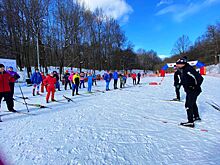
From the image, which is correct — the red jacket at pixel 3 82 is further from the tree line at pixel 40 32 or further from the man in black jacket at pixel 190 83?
the tree line at pixel 40 32

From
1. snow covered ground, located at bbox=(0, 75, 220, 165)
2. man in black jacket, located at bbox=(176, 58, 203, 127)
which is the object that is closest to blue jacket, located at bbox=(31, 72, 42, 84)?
snow covered ground, located at bbox=(0, 75, 220, 165)

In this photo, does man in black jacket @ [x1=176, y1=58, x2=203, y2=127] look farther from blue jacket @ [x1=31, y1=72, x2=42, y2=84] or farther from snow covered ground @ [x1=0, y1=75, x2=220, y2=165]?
blue jacket @ [x1=31, y1=72, x2=42, y2=84]

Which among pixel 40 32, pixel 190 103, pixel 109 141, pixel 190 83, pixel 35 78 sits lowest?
pixel 109 141

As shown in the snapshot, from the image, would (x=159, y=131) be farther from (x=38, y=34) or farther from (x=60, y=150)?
(x=38, y=34)

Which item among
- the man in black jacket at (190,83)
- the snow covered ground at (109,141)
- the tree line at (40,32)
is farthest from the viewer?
the tree line at (40,32)

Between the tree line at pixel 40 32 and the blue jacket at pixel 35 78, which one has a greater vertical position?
the tree line at pixel 40 32

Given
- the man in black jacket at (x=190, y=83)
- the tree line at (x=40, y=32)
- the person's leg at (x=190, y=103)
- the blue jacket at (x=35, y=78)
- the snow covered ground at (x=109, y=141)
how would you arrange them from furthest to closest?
→ the tree line at (x=40, y=32) < the blue jacket at (x=35, y=78) < the person's leg at (x=190, y=103) < the man in black jacket at (x=190, y=83) < the snow covered ground at (x=109, y=141)

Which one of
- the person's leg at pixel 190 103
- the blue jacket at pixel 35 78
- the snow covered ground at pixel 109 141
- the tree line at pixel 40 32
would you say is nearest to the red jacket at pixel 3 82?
the snow covered ground at pixel 109 141

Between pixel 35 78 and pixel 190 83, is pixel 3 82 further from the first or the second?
pixel 190 83

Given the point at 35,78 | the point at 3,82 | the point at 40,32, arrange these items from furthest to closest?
the point at 40,32 < the point at 35,78 < the point at 3,82

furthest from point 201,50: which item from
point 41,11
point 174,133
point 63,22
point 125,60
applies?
point 174,133

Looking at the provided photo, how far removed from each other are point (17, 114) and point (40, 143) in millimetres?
3632

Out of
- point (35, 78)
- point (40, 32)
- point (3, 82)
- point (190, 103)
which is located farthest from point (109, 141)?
point (40, 32)

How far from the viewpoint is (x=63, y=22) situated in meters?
31.3
